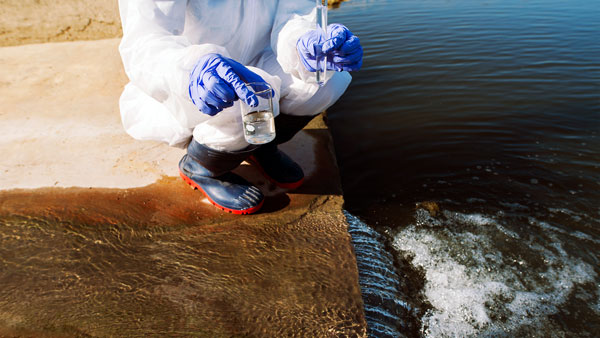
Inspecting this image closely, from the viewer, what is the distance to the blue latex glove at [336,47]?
1.56m

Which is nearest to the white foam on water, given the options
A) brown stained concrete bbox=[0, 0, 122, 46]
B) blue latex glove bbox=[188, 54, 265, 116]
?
blue latex glove bbox=[188, 54, 265, 116]

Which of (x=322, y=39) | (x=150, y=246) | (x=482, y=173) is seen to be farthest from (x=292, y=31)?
(x=482, y=173)

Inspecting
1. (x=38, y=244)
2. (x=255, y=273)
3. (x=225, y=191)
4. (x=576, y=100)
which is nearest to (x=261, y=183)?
(x=225, y=191)

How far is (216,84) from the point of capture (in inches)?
51.6

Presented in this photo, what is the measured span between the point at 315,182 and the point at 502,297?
102 cm

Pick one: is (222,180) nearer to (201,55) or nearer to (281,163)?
(281,163)

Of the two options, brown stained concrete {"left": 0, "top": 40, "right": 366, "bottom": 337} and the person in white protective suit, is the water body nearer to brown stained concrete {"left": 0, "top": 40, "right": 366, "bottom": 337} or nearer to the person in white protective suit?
brown stained concrete {"left": 0, "top": 40, "right": 366, "bottom": 337}

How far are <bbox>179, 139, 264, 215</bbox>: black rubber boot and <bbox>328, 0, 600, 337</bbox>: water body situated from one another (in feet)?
1.96

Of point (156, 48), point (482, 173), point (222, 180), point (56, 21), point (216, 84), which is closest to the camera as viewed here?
point (216, 84)

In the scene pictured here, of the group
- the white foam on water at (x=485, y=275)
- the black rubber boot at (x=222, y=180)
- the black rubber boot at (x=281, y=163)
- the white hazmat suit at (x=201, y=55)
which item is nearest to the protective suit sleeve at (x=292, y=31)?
the white hazmat suit at (x=201, y=55)

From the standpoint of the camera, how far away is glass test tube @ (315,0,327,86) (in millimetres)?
1546

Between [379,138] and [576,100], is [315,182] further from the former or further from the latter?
[576,100]

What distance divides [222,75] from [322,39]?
18.7 inches

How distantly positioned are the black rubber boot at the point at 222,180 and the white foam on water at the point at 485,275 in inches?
29.2
